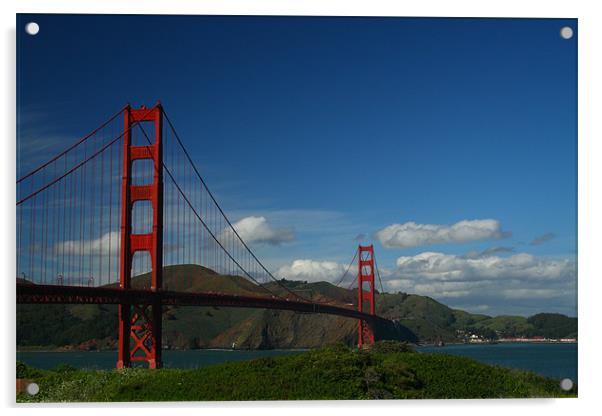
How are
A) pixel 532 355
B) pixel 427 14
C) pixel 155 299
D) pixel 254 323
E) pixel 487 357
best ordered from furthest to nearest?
pixel 254 323 → pixel 487 357 → pixel 155 299 → pixel 532 355 → pixel 427 14

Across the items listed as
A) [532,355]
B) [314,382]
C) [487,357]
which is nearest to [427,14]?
[314,382]

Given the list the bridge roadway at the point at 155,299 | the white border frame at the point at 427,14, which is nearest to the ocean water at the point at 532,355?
the white border frame at the point at 427,14

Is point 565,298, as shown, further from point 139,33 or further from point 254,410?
point 139,33

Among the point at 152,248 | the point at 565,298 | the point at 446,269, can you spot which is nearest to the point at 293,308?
the point at 152,248

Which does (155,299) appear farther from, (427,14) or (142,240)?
(427,14)

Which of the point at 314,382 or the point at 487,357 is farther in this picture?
the point at 487,357

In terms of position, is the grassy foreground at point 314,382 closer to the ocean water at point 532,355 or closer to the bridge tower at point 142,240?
the ocean water at point 532,355
